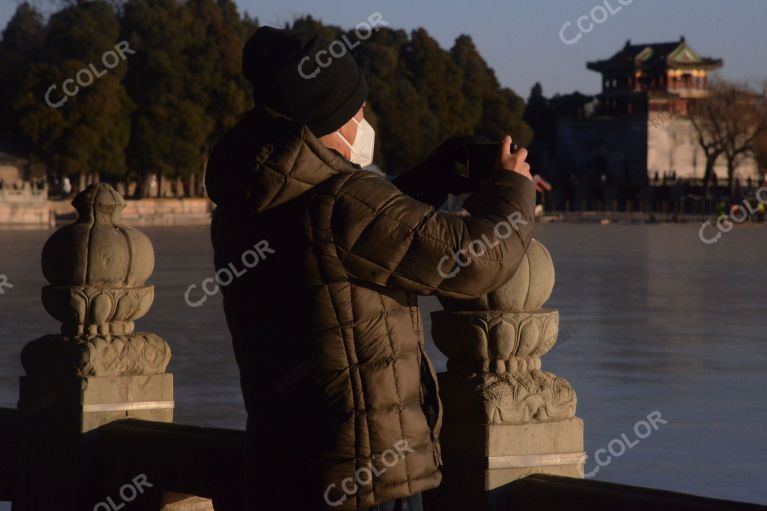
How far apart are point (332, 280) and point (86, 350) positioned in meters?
2.27

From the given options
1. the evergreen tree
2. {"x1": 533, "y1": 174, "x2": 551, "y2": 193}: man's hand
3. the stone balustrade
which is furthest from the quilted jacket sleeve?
the evergreen tree

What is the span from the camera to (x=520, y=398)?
11.7ft

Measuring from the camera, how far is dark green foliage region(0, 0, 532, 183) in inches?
2330

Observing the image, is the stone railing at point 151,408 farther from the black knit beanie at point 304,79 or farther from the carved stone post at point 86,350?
the black knit beanie at point 304,79

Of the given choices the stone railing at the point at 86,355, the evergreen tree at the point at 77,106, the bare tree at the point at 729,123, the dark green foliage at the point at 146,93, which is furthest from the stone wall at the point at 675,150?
the stone railing at the point at 86,355

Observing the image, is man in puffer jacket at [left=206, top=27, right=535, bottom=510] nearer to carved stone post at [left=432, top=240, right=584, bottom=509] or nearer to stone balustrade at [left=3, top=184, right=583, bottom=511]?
carved stone post at [left=432, top=240, right=584, bottom=509]

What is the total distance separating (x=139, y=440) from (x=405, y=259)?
2149 millimetres

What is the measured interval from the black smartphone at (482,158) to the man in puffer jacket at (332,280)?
0.06 meters

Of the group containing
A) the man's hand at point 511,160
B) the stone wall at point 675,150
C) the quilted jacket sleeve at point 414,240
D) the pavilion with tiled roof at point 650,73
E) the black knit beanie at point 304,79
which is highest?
the pavilion with tiled roof at point 650,73

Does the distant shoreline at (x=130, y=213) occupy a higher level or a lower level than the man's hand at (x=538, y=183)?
lower

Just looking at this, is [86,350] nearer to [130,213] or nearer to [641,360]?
[641,360]

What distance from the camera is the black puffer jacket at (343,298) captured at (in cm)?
294

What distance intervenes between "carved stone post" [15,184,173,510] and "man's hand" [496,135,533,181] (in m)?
2.23

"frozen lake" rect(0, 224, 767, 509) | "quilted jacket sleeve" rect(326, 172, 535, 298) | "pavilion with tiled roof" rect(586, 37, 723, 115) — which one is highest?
"pavilion with tiled roof" rect(586, 37, 723, 115)
